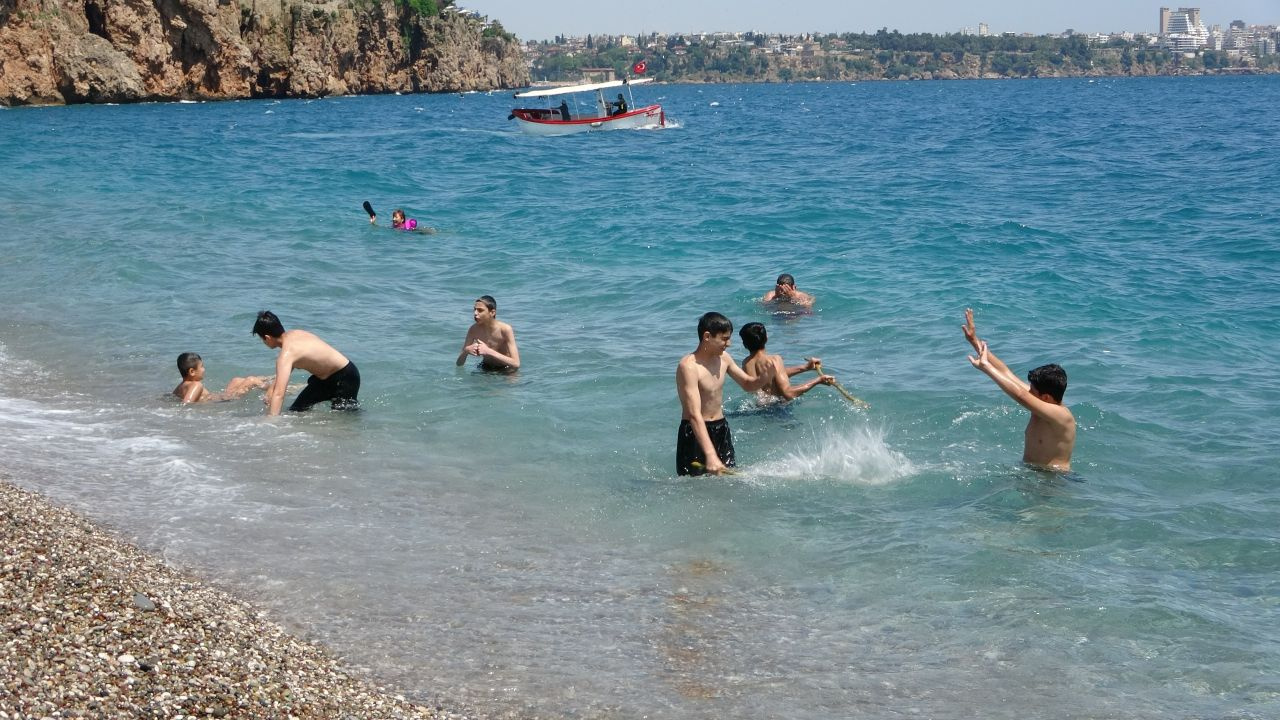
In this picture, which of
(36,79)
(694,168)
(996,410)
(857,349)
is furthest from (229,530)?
(36,79)

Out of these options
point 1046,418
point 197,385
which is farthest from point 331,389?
point 1046,418

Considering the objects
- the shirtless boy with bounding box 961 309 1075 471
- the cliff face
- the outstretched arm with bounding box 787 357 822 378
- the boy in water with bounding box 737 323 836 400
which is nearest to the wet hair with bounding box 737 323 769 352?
the boy in water with bounding box 737 323 836 400

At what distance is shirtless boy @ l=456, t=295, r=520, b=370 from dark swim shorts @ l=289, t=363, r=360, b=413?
1312 mm

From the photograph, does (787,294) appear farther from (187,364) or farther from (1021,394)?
(187,364)

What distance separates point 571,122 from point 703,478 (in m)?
42.2

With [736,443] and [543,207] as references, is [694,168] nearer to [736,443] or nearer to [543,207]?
[543,207]

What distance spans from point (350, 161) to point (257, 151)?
16.2 feet

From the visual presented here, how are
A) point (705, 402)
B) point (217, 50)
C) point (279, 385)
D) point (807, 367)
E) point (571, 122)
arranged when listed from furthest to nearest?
point (217, 50), point (571, 122), point (279, 385), point (807, 367), point (705, 402)

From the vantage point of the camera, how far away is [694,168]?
104 feet

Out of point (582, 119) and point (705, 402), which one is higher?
point (582, 119)

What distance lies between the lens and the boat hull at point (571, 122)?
48156 mm

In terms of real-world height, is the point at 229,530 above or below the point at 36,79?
below

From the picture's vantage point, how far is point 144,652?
4.39m

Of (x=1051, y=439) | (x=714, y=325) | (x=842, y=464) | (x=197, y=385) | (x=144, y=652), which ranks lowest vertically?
(x=842, y=464)
